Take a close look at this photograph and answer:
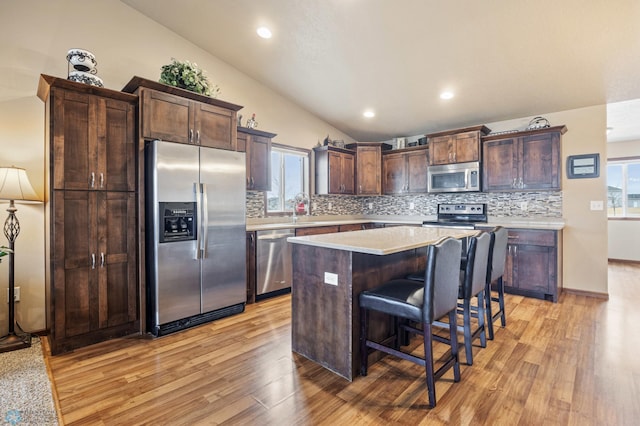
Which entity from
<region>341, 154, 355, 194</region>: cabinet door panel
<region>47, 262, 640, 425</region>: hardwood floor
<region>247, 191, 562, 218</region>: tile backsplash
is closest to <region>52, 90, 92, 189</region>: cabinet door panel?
<region>47, 262, 640, 425</region>: hardwood floor

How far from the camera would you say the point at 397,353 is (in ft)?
6.40

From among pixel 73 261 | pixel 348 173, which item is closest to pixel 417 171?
pixel 348 173

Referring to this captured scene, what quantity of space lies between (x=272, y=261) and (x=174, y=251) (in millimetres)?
1321

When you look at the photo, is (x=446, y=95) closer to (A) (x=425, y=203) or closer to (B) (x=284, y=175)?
(A) (x=425, y=203)

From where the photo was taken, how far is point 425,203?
554cm

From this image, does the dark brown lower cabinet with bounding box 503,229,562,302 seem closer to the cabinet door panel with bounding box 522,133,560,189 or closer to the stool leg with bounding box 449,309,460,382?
the cabinet door panel with bounding box 522,133,560,189

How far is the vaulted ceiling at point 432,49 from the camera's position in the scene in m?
2.82

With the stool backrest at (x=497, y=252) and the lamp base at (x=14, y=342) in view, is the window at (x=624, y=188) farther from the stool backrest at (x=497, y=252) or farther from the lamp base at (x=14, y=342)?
the lamp base at (x=14, y=342)

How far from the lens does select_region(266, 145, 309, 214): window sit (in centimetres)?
481

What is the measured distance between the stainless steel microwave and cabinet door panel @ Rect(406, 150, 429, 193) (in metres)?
0.16

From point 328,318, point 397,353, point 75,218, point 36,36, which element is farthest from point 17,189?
point 397,353

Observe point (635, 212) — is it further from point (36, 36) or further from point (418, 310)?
point (36, 36)

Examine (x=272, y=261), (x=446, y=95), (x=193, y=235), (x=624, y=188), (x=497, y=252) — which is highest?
(x=446, y=95)

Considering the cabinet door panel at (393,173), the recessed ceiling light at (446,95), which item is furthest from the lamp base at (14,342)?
the recessed ceiling light at (446,95)
